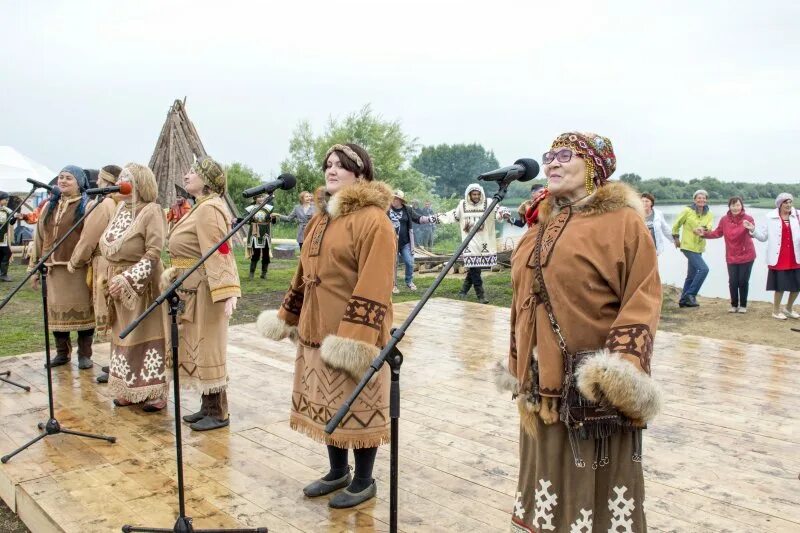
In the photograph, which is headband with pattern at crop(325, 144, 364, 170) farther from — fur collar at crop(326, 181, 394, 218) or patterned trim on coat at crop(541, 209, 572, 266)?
patterned trim on coat at crop(541, 209, 572, 266)

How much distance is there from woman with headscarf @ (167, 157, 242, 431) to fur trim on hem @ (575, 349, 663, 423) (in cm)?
231

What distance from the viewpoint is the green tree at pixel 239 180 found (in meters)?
20.8

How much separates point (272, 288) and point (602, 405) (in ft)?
28.3

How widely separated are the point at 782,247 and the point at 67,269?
773cm

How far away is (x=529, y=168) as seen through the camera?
205 cm

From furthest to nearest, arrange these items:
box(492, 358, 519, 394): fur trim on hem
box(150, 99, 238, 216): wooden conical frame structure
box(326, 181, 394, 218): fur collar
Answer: box(150, 99, 238, 216): wooden conical frame structure < box(326, 181, 394, 218): fur collar < box(492, 358, 519, 394): fur trim on hem

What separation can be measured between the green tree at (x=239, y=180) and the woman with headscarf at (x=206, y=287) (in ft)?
54.8

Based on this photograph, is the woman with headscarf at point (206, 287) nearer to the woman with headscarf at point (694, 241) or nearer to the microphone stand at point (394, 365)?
the microphone stand at point (394, 365)

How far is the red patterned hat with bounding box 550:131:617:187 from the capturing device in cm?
213

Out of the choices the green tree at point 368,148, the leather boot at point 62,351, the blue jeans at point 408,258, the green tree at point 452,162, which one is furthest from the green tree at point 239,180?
the green tree at point 452,162

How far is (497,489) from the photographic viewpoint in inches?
121

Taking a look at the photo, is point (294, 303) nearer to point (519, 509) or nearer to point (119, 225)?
point (519, 509)

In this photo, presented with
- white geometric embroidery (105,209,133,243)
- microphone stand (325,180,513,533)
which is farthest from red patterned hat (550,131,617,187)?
white geometric embroidery (105,209,133,243)

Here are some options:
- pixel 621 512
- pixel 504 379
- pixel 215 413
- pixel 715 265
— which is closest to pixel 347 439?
pixel 504 379
